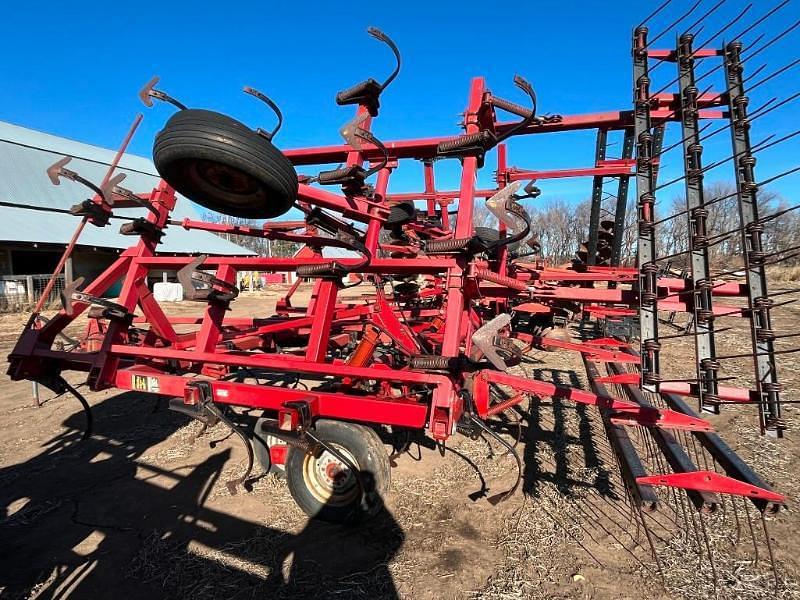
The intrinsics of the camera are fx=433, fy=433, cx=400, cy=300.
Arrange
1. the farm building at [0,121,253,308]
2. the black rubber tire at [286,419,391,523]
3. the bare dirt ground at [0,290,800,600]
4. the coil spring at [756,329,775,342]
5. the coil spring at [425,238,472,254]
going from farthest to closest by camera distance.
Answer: the farm building at [0,121,253,308], the black rubber tire at [286,419,391,523], the coil spring at [425,238,472,254], the bare dirt ground at [0,290,800,600], the coil spring at [756,329,775,342]

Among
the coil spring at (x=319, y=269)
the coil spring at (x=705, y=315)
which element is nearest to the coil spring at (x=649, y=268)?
the coil spring at (x=705, y=315)

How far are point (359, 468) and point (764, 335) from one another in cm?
272

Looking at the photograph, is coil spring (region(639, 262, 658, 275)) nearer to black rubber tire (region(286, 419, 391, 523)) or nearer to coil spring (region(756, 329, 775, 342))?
coil spring (region(756, 329, 775, 342))

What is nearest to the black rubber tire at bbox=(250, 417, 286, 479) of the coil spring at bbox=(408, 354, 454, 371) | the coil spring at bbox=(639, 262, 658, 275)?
the coil spring at bbox=(408, 354, 454, 371)

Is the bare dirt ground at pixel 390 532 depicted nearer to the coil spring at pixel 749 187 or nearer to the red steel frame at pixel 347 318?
the red steel frame at pixel 347 318

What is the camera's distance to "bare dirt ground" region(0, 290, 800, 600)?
271 centimetres

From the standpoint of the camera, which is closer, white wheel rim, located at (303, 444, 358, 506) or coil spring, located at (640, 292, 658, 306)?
coil spring, located at (640, 292, 658, 306)

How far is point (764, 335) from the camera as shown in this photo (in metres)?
2.59

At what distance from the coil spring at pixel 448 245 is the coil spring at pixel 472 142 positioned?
72 centimetres

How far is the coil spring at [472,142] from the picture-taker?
3027 mm

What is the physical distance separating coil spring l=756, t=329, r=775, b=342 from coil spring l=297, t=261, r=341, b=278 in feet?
A: 8.95

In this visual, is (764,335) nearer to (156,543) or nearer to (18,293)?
(156,543)

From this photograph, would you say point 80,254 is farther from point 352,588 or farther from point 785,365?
point 785,365

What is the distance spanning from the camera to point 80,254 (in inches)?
867
